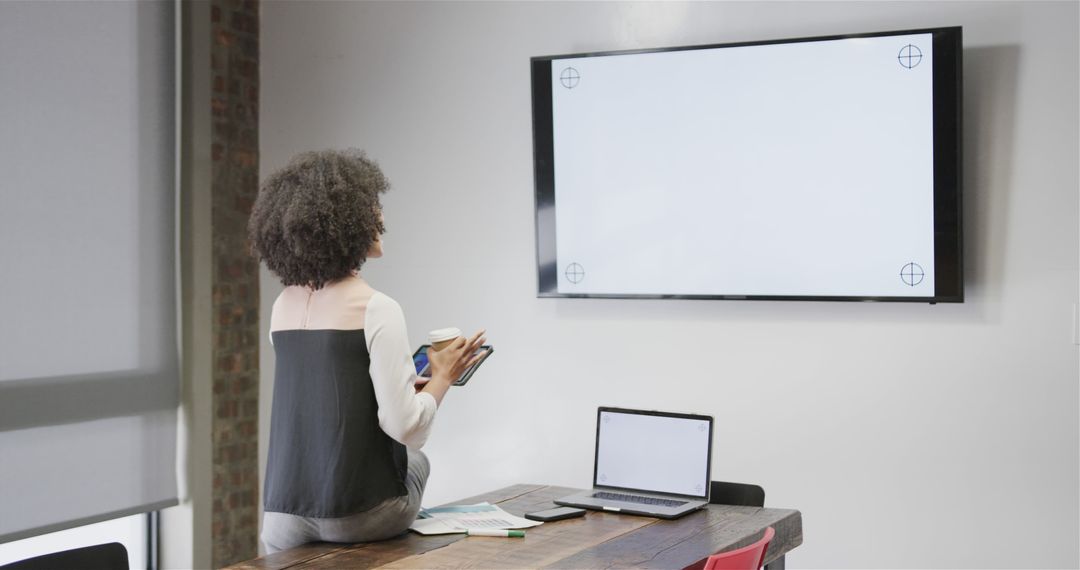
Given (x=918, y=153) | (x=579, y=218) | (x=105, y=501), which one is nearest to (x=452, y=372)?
(x=579, y=218)

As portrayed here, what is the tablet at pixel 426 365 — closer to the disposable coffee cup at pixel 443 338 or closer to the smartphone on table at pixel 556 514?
the disposable coffee cup at pixel 443 338

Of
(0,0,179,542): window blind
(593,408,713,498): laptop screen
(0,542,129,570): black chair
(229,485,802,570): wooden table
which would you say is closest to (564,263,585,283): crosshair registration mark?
(593,408,713,498): laptop screen

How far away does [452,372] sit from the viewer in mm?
2605

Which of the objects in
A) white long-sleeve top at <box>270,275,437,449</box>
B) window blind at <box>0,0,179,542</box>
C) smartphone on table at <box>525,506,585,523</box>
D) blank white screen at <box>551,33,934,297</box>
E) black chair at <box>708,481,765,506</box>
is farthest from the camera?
window blind at <box>0,0,179,542</box>

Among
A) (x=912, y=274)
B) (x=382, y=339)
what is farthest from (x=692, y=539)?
(x=912, y=274)

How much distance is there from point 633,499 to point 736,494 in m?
0.38

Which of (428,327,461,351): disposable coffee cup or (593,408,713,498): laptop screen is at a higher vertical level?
(428,327,461,351): disposable coffee cup

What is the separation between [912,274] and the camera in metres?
3.27

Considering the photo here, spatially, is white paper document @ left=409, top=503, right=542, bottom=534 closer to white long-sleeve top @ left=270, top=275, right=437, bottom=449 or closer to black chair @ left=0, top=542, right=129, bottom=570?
white long-sleeve top @ left=270, top=275, right=437, bottom=449

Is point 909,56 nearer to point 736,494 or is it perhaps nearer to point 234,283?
point 736,494

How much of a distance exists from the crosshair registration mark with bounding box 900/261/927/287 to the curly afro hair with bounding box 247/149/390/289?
1679mm

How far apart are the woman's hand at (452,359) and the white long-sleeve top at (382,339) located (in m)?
0.11

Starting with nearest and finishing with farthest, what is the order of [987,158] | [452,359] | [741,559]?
[741,559] → [452,359] → [987,158]

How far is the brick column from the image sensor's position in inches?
168
